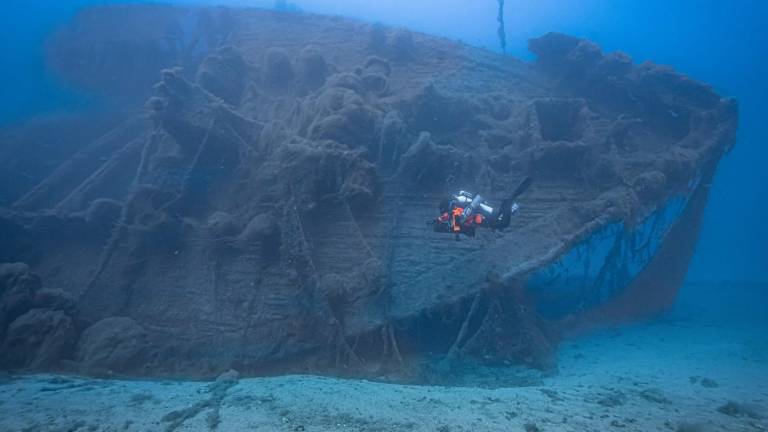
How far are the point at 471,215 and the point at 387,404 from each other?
10.4 ft

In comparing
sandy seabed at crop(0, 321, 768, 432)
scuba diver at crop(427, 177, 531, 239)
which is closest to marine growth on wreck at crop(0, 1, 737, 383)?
sandy seabed at crop(0, 321, 768, 432)

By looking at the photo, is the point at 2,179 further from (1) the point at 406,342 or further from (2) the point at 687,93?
(2) the point at 687,93

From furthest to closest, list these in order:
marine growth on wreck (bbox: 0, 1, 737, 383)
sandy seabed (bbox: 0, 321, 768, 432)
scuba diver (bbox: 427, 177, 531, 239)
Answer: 1. marine growth on wreck (bbox: 0, 1, 737, 383)
2. scuba diver (bbox: 427, 177, 531, 239)
3. sandy seabed (bbox: 0, 321, 768, 432)

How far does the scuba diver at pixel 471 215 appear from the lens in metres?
5.86

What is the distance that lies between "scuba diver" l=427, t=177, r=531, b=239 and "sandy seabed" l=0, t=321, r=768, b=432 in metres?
2.69

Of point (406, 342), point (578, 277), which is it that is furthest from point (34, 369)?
point (578, 277)

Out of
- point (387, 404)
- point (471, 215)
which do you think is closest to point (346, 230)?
point (471, 215)

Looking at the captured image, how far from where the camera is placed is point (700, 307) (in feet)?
54.2

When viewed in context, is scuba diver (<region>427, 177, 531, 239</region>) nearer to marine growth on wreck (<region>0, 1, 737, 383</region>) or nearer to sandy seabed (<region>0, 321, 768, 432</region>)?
marine growth on wreck (<region>0, 1, 737, 383</region>)

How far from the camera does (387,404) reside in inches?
207

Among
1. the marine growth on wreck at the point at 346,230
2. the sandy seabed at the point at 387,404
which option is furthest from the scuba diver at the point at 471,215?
the sandy seabed at the point at 387,404

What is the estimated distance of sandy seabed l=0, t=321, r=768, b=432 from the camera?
15.0 feet

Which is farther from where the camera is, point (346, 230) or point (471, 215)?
point (346, 230)

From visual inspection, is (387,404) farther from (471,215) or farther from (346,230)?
(346,230)
